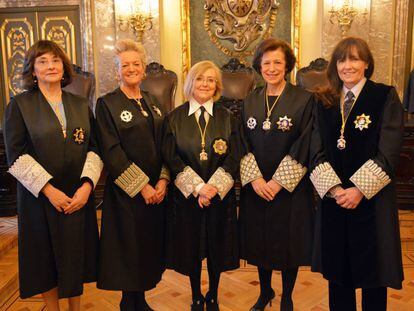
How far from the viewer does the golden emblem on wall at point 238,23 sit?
5.75 metres

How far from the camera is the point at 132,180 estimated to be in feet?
7.34

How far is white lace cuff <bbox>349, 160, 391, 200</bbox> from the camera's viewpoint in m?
1.95

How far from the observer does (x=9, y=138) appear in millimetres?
2100

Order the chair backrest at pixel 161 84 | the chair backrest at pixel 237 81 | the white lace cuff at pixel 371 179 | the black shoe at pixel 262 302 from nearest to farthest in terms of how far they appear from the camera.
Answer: the white lace cuff at pixel 371 179, the black shoe at pixel 262 302, the chair backrest at pixel 237 81, the chair backrest at pixel 161 84

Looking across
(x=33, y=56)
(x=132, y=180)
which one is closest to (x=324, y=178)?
(x=132, y=180)

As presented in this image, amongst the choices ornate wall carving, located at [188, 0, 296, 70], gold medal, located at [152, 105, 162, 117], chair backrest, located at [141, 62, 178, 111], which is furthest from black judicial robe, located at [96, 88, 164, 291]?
ornate wall carving, located at [188, 0, 296, 70]

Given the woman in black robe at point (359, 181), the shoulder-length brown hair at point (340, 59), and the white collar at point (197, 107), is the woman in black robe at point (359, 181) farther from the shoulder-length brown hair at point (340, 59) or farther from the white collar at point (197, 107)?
the white collar at point (197, 107)

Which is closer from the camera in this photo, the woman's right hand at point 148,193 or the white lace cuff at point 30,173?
the white lace cuff at point 30,173

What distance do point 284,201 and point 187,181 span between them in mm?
583

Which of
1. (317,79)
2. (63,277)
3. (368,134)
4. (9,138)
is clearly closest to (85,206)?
(63,277)

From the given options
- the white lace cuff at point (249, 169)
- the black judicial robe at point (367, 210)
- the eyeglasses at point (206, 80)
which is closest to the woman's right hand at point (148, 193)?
the white lace cuff at point (249, 169)

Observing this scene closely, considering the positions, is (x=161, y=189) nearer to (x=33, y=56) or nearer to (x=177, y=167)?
(x=177, y=167)

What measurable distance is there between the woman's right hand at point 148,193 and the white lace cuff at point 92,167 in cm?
27

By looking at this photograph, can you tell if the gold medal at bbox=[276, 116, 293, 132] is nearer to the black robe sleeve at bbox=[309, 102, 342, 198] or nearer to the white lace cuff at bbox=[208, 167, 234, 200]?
the black robe sleeve at bbox=[309, 102, 342, 198]
